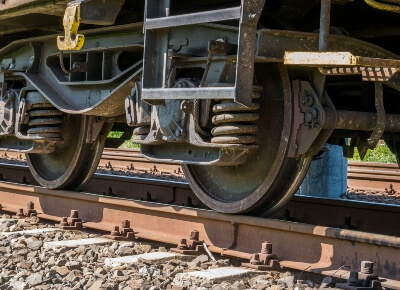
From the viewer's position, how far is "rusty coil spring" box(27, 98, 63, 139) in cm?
773

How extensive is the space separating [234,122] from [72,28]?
1.37 meters

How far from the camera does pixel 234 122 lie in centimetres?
573

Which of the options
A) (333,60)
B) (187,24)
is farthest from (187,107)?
(333,60)

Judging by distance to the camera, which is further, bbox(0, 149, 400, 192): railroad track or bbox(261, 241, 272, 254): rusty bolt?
bbox(0, 149, 400, 192): railroad track

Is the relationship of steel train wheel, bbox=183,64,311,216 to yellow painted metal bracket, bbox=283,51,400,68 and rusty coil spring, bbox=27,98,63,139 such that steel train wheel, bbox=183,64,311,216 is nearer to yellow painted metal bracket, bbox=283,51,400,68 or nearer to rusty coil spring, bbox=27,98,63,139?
yellow painted metal bracket, bbox=283,51,400,68

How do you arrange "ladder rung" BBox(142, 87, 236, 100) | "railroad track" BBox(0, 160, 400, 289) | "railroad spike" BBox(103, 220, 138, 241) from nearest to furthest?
1. "railroad track" BBox(0, 160, 400, 289)
2. "ladder rung" BBox(142, 87, 236, 100)
3. "railroad spike" BBox(103, 220, 138, 241)

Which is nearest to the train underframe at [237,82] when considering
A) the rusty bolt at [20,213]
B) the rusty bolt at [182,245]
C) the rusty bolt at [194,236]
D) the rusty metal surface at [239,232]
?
the rusty metal surface at [239,232]

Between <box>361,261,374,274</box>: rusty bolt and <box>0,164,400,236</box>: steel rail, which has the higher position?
<box>0,164,400,236</box>: steel rail

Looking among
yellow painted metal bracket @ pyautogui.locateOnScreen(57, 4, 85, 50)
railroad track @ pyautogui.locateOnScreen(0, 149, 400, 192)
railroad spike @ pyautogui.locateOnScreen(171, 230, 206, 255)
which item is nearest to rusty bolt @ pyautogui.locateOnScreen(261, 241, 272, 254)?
railroad spike @ pyautogui.locateOnScreen(171, 230, 206, 255)

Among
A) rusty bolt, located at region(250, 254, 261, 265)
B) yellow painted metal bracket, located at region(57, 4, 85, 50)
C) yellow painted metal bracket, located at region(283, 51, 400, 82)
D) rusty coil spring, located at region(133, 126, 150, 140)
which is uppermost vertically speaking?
yellow painted metal bracket, located at region(57, 4, 85, 50)

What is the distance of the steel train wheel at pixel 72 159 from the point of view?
7.75 meters

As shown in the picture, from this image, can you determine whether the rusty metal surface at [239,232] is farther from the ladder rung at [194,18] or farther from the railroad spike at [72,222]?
the ladder rung at [194,18]

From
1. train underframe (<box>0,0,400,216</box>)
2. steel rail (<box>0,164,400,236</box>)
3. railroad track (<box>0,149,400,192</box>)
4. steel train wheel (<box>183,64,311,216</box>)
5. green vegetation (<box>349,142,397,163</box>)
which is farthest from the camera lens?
green vegetation (<box>349,142,397,163</box>)

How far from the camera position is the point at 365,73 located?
15.9 ft
